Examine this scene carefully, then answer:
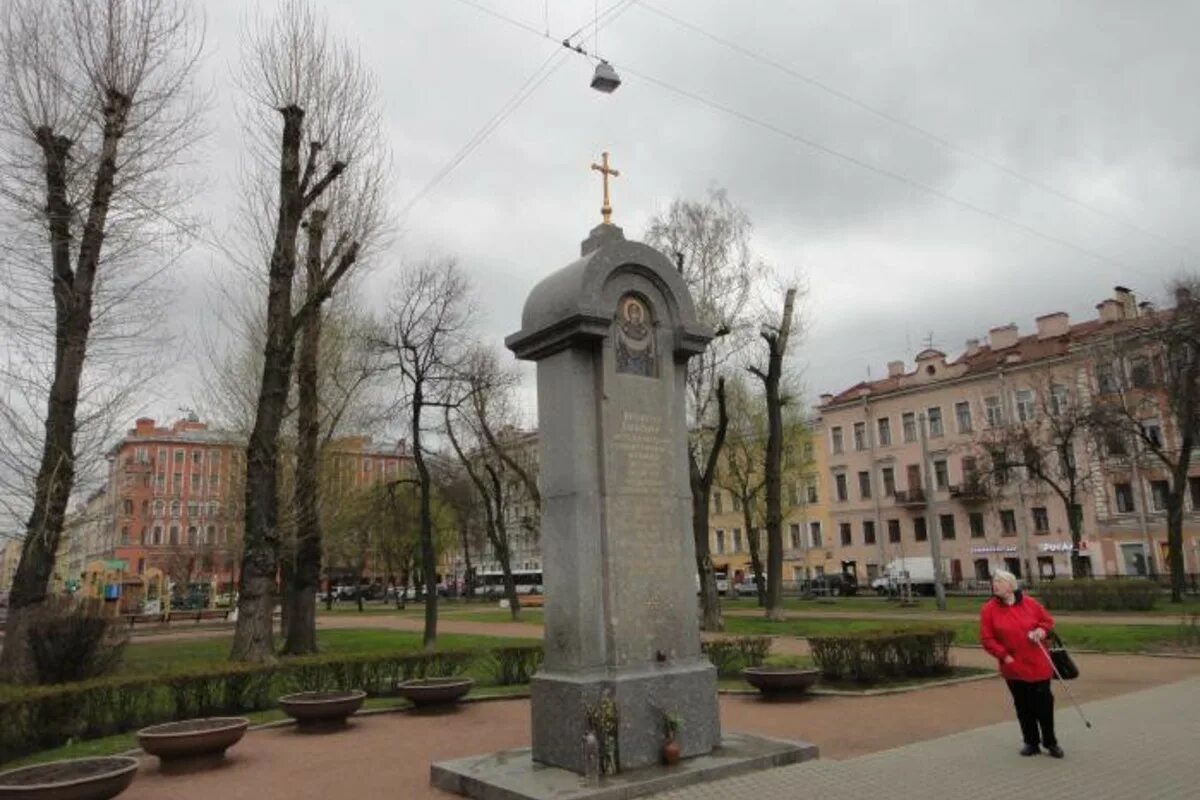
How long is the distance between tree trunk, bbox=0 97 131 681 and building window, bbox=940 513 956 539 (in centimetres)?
4951

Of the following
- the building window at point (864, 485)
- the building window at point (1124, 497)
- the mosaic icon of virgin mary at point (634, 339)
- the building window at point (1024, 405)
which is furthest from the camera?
the building window at point (864, 485)

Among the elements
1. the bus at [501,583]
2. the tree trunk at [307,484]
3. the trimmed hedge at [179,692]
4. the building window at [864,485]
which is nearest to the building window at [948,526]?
the building window at [864,485]

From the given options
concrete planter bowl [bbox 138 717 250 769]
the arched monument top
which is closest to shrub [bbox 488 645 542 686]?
concrete planter bowl [bbox 138 717 250 769]

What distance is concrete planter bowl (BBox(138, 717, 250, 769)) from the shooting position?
969 centimetres

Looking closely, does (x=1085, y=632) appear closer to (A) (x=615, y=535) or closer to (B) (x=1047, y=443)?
(A) (x=615, y=535)

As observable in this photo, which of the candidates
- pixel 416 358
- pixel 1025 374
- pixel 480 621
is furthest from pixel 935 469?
pixel 416 358

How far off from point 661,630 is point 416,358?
58.0ft

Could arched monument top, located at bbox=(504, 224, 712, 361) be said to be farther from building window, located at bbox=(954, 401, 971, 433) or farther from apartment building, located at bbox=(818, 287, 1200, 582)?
building window, located at bbox=(954, 401, 971, 433)

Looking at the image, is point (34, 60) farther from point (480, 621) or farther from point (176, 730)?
point (480, 621)

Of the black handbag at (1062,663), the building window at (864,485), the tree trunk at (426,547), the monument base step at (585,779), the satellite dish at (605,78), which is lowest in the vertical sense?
the monument base step at (585,779)

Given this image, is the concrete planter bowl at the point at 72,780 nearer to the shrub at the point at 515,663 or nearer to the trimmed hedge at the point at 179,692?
the trimmed hedge at the point at 179,692

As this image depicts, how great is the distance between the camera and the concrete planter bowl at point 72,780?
7328 millimetres

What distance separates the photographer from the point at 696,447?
126ft

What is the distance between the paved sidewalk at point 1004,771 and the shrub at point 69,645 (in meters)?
11.4
